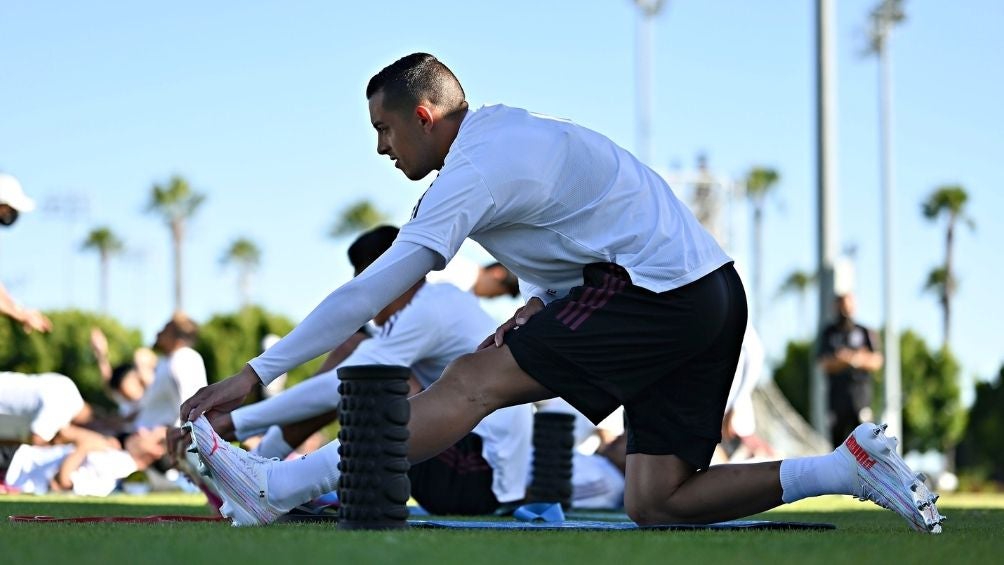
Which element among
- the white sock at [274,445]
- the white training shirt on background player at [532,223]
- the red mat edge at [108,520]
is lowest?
the red mat edge at [108,520]

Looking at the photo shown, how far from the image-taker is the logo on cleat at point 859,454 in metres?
4.92

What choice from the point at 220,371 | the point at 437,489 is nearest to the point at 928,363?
the point at 220,371

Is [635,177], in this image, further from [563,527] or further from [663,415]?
[563,527]

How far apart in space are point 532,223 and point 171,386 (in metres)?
8.08

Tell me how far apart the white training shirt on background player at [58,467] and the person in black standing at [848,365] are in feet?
24.9

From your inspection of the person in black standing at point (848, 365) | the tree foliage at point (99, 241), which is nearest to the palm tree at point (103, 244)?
the tree foliage at point (99, 241)

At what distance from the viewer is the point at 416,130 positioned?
4.95m

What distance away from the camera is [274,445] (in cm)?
738

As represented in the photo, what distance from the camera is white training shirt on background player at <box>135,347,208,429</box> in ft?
40.2

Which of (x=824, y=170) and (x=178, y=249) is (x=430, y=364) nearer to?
(x=824, y=170)

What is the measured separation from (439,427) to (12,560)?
5.12 feet

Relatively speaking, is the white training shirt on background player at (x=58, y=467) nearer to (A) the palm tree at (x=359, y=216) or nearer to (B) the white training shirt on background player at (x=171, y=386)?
(B) the white training shirt on background player at (x=171, y=386)

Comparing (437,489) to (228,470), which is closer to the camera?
(228,470)

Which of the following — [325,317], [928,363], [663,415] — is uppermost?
[325,317]
